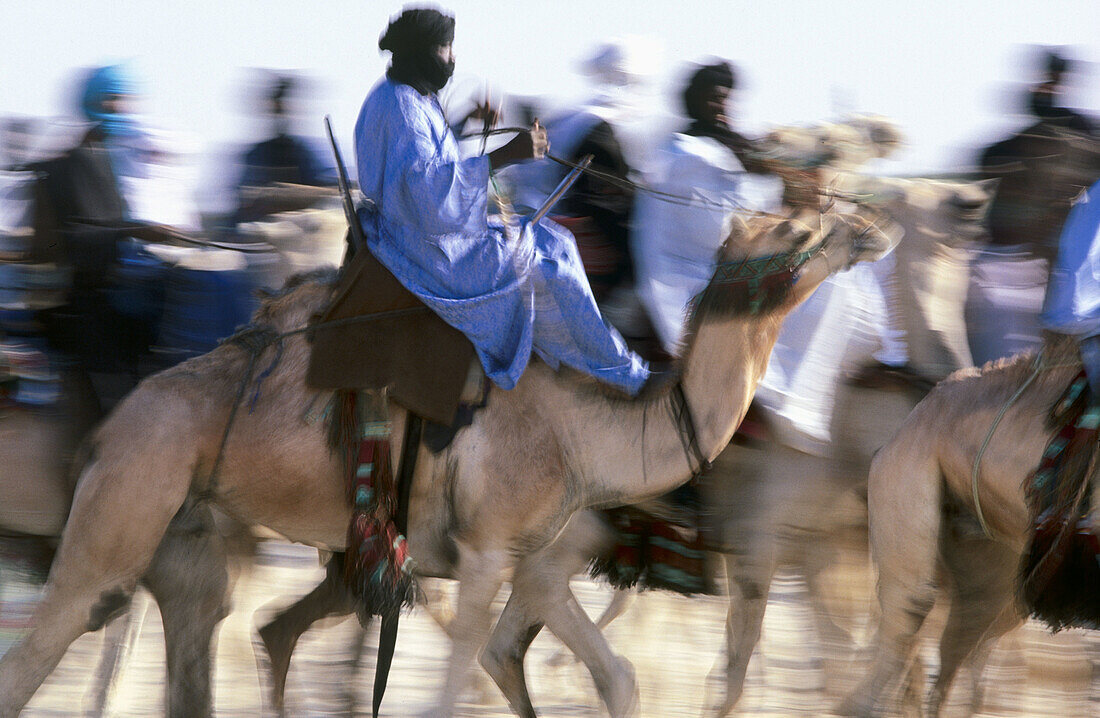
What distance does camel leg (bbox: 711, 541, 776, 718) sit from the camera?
21.3 feet

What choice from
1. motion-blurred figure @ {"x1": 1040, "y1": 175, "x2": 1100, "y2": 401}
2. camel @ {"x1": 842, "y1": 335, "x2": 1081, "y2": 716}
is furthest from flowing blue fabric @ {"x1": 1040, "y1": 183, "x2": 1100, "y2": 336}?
camel @ {"x1": 842, "y1": 335, "x2": 1081, "y2": 716}

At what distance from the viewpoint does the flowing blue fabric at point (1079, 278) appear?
5.02 m

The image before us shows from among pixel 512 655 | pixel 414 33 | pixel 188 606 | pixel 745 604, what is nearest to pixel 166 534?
pixel 188 606

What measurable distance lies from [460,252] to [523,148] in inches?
18.1

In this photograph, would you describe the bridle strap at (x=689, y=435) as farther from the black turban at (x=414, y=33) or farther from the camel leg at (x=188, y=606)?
the camel leg at (x=188, y=606)

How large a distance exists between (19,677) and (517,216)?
2313 mm

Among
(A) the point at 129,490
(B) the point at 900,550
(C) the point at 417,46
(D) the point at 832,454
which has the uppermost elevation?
(C) the point at 417,46

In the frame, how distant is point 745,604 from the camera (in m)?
6.58

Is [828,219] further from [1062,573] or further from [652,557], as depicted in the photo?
[652,557]

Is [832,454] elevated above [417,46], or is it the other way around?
[417,46]

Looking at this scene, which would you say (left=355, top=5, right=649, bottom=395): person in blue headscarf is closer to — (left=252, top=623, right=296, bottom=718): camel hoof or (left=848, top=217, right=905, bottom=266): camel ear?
(left=848, top=217, right=905, bottom=266): camel ear

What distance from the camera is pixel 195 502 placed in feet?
17.4

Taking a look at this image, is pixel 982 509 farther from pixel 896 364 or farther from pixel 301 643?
pixel 301 643

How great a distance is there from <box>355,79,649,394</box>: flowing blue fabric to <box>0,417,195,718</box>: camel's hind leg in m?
1.03
